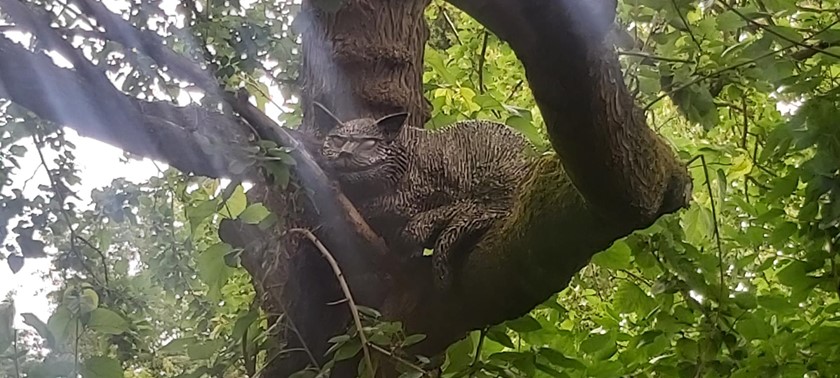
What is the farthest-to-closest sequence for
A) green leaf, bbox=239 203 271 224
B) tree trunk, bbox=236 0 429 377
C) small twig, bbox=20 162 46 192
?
tree trunk, bbox=236 0 429 377 → green leaf, bbox=239 203 271 224 → small twig, bbox=20 162 46 192

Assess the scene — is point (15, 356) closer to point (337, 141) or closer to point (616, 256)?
point (337, 141)

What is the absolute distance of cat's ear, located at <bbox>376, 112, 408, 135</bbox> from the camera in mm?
1188

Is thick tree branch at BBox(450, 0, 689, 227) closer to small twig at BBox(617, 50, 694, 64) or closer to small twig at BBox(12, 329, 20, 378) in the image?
small twig at BBox(617, 50, 694, 64)

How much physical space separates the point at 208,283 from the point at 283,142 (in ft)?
0.72

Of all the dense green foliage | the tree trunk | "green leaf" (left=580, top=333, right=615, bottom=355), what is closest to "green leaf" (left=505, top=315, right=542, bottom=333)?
the dense green foliage

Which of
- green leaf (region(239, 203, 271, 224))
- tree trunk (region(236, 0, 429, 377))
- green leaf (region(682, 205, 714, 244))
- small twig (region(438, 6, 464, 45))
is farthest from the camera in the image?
small twig (region(438, 6, 464, 45))

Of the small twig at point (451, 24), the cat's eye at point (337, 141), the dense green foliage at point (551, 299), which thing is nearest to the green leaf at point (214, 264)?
the dense green foliage at point (551, 299)

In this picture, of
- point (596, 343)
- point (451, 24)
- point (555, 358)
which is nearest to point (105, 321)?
point (555, 358)

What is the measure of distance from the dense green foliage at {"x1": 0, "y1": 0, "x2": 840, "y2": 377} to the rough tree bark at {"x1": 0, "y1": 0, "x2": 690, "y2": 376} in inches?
1.8

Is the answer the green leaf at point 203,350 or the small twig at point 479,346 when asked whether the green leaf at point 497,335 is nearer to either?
the small twig at point 479,346

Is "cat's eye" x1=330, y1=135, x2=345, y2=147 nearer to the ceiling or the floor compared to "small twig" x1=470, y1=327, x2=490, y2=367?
nearer to the ceiling

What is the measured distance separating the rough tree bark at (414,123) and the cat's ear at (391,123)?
0.08 metres

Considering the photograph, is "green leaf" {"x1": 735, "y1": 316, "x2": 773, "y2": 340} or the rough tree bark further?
"green leaf" {"x1": 735, "y1": 316, "x2": 773, "y2": 340}

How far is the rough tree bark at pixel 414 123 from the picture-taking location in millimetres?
719
